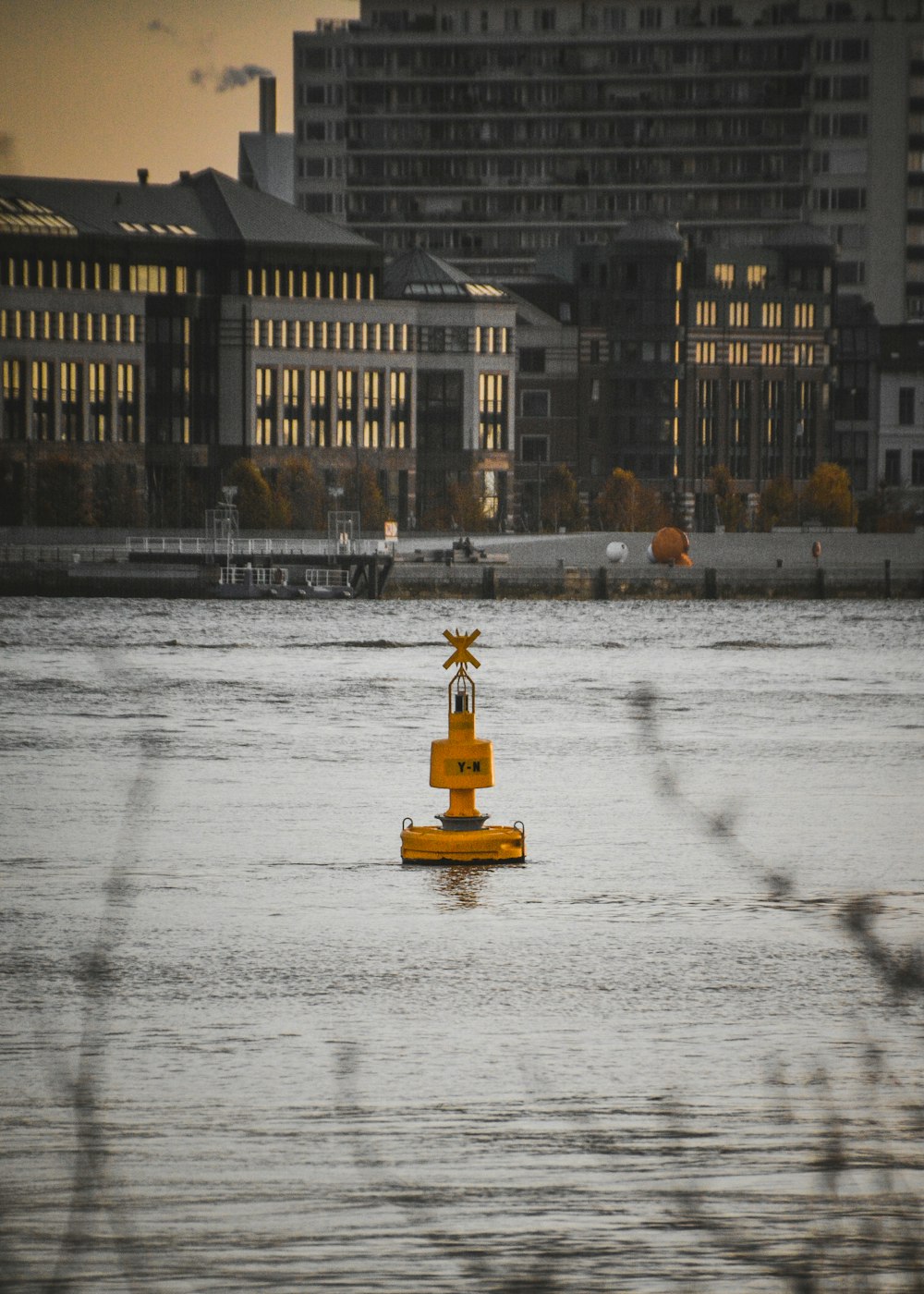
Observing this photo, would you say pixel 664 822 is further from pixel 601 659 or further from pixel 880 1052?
pixel 601 659

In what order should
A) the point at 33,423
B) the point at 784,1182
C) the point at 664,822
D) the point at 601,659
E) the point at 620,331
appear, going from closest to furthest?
the point at 784,1182 < the point at 664,822 < the point at 601,659 < the point at 33,423 < the point at 620,331

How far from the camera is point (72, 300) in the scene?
168 m

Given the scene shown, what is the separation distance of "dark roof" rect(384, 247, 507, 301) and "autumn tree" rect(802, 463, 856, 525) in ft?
94.2

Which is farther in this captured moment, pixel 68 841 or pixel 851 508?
pixel 851 508

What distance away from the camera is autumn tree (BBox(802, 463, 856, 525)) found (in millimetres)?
164750

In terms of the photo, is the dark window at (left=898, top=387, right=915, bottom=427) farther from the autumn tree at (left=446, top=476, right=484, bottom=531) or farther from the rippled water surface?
the rippled water surface

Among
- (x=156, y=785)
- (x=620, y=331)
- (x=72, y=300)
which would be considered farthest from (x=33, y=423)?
(x=156, y=785)

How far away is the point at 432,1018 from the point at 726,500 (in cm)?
15781

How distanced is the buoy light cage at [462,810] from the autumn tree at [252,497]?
127290mm

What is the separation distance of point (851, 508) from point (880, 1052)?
A: 156806mm

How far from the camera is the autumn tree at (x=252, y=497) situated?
15175cm

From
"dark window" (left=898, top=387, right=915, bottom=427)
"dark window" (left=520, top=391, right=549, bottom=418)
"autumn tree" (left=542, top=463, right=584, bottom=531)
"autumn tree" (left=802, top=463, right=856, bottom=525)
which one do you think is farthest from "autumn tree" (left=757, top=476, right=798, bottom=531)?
"dark window" (left=898, top=387, right=915, bottom=427)

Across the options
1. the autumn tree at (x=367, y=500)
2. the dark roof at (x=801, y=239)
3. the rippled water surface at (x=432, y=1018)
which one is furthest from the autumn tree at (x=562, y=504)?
the rippled water surface at (x=432, y=1018)

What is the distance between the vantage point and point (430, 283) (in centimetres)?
18200
